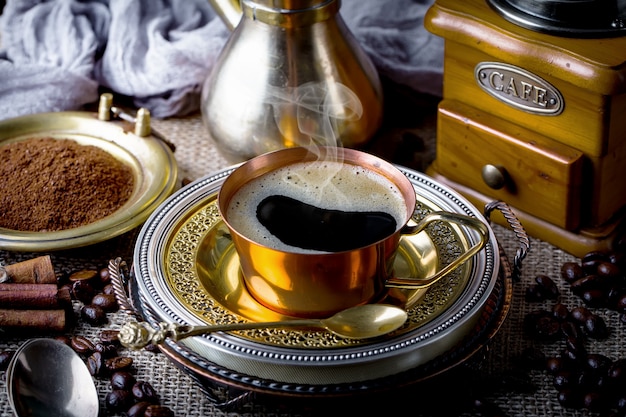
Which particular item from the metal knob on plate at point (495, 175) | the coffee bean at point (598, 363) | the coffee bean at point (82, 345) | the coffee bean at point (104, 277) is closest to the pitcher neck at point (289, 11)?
the metal knob on plate at point (495, 175)

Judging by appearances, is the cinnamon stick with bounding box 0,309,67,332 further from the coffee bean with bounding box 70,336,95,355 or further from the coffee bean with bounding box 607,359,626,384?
the coffee bean with bounding box 607,359,626,384

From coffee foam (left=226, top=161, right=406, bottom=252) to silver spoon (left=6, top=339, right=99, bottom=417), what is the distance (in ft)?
0.99

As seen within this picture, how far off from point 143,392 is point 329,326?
11.6 inches

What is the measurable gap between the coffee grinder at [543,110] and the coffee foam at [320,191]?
34 cm

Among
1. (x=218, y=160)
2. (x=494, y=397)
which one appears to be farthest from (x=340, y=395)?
(x=218, y=160)

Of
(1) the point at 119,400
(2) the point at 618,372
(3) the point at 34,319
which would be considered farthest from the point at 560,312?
(3) the point at 34,319

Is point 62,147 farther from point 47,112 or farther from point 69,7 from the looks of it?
point 69,7

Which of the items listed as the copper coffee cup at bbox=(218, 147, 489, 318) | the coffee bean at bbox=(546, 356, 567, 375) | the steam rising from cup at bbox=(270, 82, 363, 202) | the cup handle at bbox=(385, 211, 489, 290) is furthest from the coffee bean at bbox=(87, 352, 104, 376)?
the coffee bean at bbox=(546, 356, 567, 375)

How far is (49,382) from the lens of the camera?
1.17 metres

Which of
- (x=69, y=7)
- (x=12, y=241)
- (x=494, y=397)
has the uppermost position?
(x=69, y=7)

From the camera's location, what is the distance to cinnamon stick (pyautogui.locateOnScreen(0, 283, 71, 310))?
4.40 feet

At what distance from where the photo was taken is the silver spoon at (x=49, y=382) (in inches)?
44.9

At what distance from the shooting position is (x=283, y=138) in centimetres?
160

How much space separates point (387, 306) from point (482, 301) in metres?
0.13
